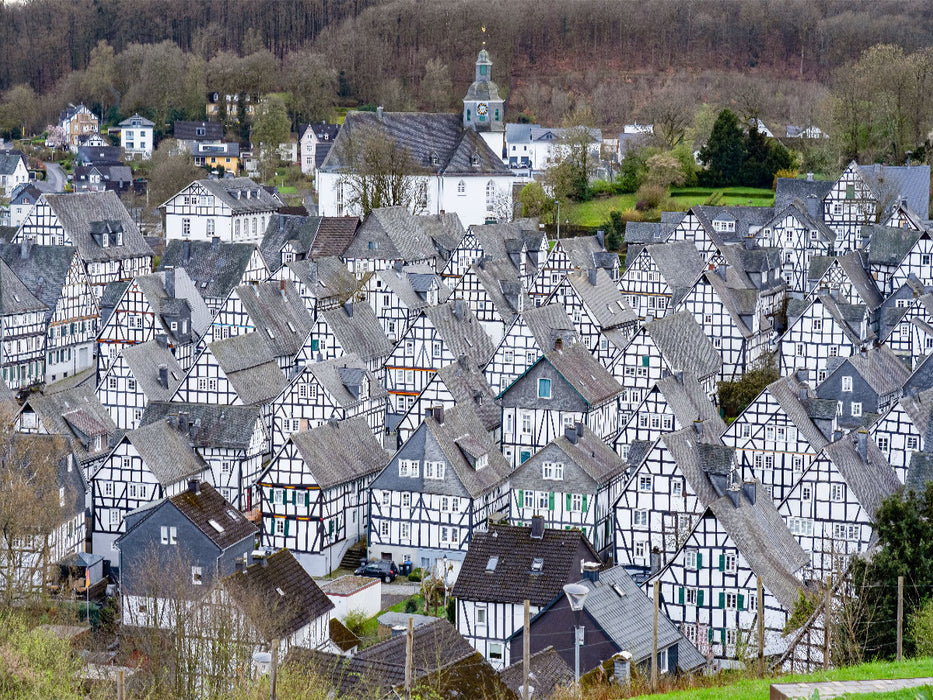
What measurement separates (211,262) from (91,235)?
6.62 metres

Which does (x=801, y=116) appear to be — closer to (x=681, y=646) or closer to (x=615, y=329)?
(x=615, y=329)

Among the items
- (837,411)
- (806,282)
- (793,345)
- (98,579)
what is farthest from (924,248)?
(98,579)

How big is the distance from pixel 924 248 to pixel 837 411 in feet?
71.2

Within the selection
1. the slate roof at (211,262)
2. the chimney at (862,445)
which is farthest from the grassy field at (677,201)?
the chimney at (862,445)

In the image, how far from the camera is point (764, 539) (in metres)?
44.4

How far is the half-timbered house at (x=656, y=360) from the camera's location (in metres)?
60.2

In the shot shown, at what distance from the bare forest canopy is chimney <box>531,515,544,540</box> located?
98957 millimetres

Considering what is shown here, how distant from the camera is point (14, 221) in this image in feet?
343

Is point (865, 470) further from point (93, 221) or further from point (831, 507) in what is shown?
point (93, 221)

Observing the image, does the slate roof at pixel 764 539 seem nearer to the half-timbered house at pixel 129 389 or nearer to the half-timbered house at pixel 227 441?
the half-timbered house at pixel 227 441

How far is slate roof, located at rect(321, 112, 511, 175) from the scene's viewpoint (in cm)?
9938

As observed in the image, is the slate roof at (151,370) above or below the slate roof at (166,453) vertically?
above

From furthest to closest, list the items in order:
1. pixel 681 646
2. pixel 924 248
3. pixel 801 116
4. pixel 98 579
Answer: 1. pixel 801 116
2. pixel 924 248
3. pixel 98 579
4. pixel 681 646

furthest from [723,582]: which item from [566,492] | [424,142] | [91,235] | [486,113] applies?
[486,113]
